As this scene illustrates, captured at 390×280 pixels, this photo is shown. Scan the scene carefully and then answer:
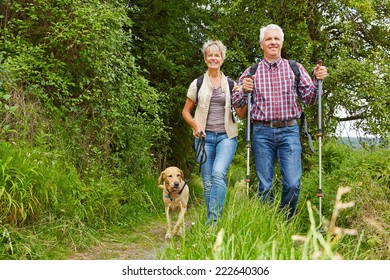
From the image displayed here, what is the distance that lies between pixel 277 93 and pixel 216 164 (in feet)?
3.49

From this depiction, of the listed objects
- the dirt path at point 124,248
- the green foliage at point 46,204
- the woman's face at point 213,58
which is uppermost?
the woman's face at point 213,58

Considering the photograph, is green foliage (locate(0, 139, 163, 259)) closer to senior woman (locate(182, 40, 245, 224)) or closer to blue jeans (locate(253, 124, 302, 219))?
senior woman (locate(182, 40, 245, 224))

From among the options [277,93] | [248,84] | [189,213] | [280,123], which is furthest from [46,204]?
[277,93]

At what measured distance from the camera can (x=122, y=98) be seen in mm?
9039

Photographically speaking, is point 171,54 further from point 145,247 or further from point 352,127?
point 145,247

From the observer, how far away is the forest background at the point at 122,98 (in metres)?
6.06

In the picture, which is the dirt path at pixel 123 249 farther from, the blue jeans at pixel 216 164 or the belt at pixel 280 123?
the belt at pixel 280 123

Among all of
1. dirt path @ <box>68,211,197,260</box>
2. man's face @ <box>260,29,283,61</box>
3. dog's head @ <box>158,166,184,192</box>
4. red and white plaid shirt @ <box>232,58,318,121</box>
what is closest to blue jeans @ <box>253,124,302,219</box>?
red and white plaid shirt @ <box>232,58,318,121</box>

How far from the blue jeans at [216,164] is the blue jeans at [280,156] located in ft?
1.10

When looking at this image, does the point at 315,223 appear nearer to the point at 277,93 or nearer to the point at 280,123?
the point at 280,123

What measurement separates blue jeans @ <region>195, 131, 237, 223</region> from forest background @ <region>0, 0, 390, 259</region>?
3.50 feet

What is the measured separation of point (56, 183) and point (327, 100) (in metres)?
7.02

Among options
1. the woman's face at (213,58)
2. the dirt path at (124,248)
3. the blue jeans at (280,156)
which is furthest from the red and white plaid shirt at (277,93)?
the dirt path at (124,248)

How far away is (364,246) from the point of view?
5605 mm
